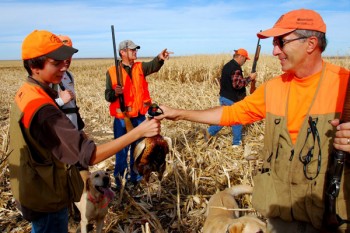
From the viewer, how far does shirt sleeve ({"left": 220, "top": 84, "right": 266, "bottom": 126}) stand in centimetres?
279

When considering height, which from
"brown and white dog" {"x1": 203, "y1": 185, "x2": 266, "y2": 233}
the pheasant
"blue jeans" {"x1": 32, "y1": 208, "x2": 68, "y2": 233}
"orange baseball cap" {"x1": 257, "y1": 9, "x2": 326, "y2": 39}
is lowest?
"brown and white dog" {"x1": 203, "y1": 185, "x2": 266, "y2": 233}

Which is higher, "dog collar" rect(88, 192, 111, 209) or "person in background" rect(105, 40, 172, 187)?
"person in background" rect(105, 40, 172, 187)

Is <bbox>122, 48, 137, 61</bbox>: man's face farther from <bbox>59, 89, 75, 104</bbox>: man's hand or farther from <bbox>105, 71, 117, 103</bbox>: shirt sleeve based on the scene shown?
<bbox>59, 89, 75, 104</bbox>: man's hand

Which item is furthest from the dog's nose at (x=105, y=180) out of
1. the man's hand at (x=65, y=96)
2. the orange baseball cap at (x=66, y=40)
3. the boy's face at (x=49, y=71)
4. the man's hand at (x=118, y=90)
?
the boy's face at (x=49, y=71)

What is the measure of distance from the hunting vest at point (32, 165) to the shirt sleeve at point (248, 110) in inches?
59.1

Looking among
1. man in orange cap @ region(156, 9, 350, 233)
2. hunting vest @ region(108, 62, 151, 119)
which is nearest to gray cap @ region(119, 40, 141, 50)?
hunting vest @ region(108, 62, 151, 119)

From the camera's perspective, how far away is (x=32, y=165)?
7.50 ft

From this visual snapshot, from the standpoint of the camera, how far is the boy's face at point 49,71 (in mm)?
2365

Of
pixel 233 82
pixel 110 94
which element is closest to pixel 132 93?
pixel 110 94

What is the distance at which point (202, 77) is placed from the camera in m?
16.6

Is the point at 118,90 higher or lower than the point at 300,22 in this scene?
lower

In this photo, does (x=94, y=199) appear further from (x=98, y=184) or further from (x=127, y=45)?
(x=127, y=45)

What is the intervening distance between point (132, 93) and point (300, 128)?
3930 mm

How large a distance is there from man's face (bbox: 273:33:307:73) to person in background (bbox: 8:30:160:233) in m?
1.10
